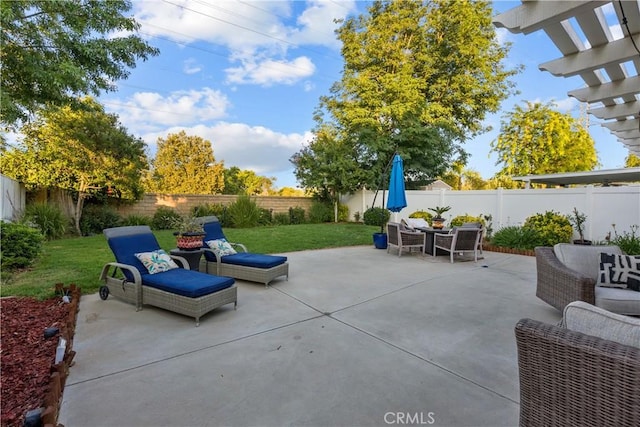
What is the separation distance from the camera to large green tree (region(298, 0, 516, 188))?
14.6m

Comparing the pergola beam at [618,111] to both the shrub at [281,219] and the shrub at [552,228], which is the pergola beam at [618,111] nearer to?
the shrub at [552,228]

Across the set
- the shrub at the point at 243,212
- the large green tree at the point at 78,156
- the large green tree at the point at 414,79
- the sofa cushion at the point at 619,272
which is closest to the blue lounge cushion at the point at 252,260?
the sofa cushion at the point at 619,272

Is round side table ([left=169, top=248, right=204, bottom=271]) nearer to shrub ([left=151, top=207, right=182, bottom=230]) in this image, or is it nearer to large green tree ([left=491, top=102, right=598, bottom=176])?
shrub ([left=151, top=207, right=182, bottom=230])

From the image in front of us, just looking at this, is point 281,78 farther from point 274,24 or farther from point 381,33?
point 381,33

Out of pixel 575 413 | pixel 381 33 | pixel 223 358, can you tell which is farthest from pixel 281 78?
pixel 575 413

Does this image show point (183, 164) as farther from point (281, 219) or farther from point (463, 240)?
point (463, 240)

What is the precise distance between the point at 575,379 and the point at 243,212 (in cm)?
1266

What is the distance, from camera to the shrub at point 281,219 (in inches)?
589

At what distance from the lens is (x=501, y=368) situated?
254 centimetres

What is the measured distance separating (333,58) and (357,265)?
13599 millimetres

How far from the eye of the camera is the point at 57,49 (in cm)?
336

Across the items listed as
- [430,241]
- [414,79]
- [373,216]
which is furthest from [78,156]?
[414,79]

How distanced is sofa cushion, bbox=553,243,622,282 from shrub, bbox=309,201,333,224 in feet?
40.3

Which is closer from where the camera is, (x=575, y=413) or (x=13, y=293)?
(x=575, y=413)
